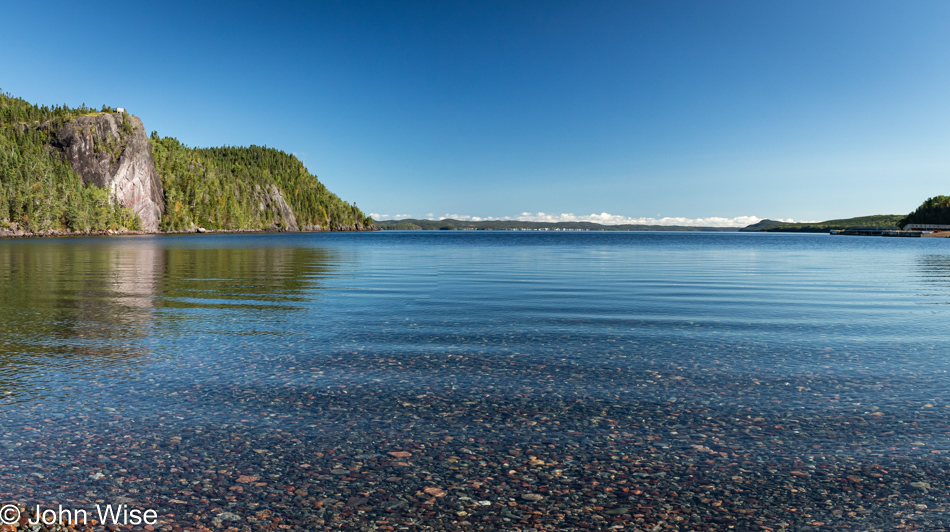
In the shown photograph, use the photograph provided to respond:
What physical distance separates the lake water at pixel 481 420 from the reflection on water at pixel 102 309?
158 mm

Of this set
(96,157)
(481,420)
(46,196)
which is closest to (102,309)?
(481,420)

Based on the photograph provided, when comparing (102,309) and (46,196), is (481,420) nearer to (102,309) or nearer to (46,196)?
(102,309)

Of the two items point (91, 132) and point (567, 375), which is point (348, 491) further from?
point (91, 132)

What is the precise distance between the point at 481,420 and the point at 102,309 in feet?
62.6

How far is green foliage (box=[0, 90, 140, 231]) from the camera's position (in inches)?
5778

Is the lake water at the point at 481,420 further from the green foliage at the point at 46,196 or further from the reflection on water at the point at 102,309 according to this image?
the green foliage at the point at 46,196

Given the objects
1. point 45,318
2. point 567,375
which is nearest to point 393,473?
point 567,375

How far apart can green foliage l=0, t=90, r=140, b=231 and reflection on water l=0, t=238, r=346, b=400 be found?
133787 millimetres

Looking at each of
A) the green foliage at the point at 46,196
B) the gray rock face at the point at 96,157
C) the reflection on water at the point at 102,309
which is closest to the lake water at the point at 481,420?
the reflection on water at the point at 102,309

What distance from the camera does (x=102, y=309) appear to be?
71.2 feet

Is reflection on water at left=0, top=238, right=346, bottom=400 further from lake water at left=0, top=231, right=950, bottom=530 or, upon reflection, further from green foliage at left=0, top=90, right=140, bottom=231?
green foliage at left=0, top=90, right=140, bottom=231

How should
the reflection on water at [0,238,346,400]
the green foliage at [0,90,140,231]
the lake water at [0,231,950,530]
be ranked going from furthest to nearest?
1. the green foliage at [0,90,140,231]
2. the reflection on water at [0,238,346,400]
3. the lake water at [0,231,950,530]

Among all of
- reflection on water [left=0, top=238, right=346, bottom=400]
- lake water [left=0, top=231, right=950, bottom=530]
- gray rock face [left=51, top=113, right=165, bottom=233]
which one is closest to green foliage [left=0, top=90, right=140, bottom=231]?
gray rock face [left=51, top=113, right=165, bottom=233]

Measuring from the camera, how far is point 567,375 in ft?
39.8
